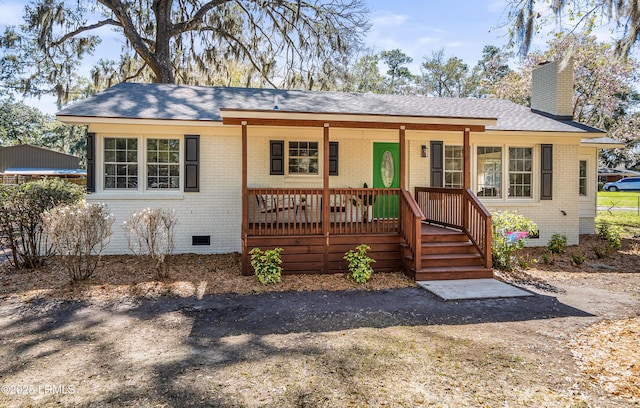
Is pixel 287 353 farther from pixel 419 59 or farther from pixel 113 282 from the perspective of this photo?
pixel 419 59

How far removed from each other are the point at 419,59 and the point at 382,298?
3198 cm

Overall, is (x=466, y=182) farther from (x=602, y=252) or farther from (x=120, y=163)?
(x=120, y=163)

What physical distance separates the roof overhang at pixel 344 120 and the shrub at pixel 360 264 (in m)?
2.25

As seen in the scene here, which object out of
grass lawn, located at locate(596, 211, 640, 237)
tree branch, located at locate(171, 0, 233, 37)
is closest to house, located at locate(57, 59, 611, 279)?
grass lawn, located at locate(596, 211, 640, 237)

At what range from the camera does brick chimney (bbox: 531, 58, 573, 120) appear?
35.3 feet

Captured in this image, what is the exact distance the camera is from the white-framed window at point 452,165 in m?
9.73

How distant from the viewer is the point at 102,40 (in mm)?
16219

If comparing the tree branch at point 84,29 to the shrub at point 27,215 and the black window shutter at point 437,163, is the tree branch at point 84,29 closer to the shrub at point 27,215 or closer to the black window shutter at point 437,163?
the shrub at point 27,215

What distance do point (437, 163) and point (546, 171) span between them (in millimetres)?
2825

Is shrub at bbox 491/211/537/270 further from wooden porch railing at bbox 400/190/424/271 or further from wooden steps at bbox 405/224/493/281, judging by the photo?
wooden porch railing at bbox 400/190/424/271

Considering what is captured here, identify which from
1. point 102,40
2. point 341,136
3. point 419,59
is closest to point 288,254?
point 341,136

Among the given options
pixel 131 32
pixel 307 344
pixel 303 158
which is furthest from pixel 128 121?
pixel 131 32

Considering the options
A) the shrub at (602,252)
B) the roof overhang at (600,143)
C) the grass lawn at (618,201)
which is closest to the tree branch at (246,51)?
the roof overhang at (600,143)

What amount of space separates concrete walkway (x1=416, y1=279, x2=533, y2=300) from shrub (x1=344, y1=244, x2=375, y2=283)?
2.92 feet
